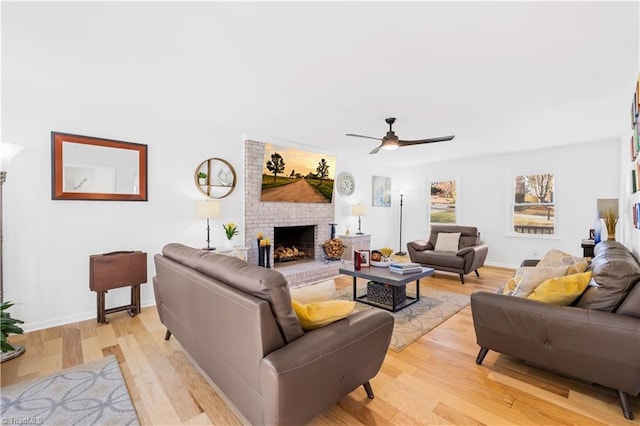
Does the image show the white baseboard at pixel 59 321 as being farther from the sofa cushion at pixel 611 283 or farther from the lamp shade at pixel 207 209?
the sofa cushion at pixel 611 283

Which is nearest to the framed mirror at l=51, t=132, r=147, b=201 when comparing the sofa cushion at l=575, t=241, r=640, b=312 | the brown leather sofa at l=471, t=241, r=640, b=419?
the brown leather sofa at l=471, t=241, r=640, b=419

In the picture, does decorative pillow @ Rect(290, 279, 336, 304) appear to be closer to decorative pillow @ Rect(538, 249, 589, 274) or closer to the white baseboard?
the white baseboard

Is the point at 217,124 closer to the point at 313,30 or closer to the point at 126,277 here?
the point at 126,277

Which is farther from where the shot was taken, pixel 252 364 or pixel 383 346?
A: pixel 383 346

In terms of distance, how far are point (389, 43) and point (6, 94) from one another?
3632 millimetres

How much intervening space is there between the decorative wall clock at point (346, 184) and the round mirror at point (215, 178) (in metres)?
2.51

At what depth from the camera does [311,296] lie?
13.8ft

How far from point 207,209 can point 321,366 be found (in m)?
3.07

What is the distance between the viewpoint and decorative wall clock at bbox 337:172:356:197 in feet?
21.0

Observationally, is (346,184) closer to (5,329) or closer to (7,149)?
(7,149)

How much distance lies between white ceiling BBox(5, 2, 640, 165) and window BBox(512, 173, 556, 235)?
6.24 feet

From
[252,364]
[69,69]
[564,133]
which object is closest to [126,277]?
[69,69]

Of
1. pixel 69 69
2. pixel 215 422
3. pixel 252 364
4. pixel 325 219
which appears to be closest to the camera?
pixel 252 364

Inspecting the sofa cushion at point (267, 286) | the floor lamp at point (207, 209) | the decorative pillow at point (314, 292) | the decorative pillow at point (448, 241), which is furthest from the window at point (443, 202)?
the sofa cushion at point (267, 286)
